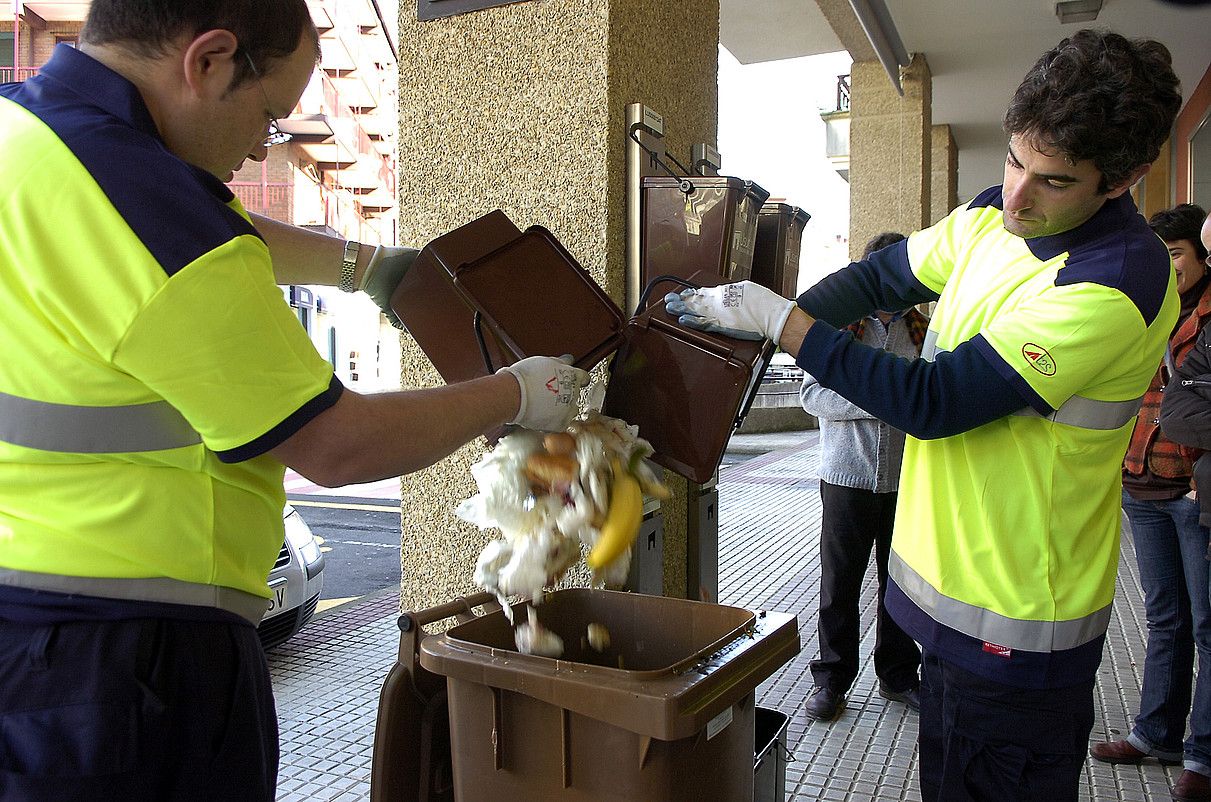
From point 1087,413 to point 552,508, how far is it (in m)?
1.06

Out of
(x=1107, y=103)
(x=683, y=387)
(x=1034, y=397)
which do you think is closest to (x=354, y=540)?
(x=683, y=387)

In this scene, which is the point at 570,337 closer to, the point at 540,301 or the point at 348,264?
the point at 540,301

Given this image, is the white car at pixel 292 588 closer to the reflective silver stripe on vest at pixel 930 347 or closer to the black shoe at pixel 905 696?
the black shoe at pixel 905 696

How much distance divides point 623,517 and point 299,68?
37.7 inches

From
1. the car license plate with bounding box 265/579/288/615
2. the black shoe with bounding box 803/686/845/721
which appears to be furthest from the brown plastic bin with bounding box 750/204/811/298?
the car license plate with bounding box 265/579/288/615

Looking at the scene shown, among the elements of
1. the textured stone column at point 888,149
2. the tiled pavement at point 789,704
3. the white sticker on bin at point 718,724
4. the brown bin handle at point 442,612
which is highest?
the textured stone column at point 888,149

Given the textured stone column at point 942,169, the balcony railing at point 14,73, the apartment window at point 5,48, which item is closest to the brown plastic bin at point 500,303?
the textured stone column at point 942,169

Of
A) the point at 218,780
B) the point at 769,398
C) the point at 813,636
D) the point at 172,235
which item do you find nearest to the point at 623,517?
Result: the point at 218,780

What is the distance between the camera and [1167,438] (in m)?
3.16

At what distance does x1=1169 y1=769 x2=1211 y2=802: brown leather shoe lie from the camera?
3.06m

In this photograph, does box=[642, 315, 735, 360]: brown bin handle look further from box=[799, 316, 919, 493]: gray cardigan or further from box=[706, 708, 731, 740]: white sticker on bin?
box=[799, 316, 919, 493]: gray cardigan

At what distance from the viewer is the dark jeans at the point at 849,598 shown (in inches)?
Result: 151

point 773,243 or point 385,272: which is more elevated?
point 773,243

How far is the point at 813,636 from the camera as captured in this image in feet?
15.6
